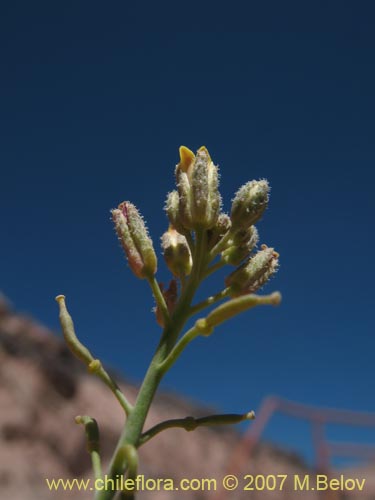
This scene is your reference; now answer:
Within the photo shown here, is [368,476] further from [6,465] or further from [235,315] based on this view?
[235,315]

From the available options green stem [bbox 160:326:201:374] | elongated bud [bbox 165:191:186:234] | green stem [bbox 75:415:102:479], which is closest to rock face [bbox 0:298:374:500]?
green stem [bbox 75:415:102:479]

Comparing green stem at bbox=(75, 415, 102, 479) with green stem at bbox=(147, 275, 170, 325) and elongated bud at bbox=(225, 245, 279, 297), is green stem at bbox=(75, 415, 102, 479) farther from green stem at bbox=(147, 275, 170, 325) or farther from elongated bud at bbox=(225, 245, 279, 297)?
elongated bud at bbox=(225, 245, 279, 297)

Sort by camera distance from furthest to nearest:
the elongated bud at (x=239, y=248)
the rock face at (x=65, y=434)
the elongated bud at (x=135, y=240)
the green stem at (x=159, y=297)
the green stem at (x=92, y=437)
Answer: the rock face at (x=65, y=434) < the elongated bud at (x=239, y=248) < the elongated bud at (x=135, y=240) < the green stem at (x=159, y=297) < the green stem at (x=92, y=437)

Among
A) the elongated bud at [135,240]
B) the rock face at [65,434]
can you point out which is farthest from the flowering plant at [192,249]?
the rock face at [65,434]

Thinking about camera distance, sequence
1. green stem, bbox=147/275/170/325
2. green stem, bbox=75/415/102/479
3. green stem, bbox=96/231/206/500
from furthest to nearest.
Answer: green stem, bbox=147/275/170/325, green stem, bbox=75/415/102/479, green stem, bbox=96/231/206/500

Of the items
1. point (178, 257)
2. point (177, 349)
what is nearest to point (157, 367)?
point (177, 349)

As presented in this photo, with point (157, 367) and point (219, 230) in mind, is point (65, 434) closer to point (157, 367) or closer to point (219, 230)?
point (219, 230)

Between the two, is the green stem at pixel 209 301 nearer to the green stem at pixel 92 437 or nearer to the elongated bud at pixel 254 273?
the elongated bud at pixel 254 273
